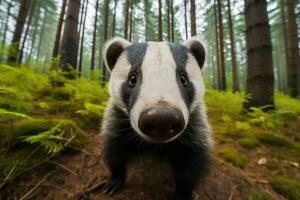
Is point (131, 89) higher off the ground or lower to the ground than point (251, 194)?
higher

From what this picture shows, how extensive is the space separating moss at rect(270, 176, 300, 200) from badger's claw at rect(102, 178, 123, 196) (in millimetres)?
1726

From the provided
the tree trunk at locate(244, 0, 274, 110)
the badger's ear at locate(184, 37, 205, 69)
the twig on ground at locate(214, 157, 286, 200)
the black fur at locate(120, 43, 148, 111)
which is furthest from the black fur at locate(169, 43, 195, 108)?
the tree trunk at locate(244, 0, 274, 110)

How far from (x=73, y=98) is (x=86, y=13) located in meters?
15.0

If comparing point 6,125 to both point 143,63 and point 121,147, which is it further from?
point 143,63

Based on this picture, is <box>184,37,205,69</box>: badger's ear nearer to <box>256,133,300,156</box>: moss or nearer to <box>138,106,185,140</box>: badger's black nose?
<box>138,106,185,140</box>: badger's black nose

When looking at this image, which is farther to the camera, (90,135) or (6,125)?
(90,135)

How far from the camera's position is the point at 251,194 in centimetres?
227

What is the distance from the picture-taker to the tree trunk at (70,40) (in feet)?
17.9

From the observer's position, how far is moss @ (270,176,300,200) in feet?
8.11

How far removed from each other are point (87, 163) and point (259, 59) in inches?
167

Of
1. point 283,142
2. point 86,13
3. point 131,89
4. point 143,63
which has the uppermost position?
point 86,13

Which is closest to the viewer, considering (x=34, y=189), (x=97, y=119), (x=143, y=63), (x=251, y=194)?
(x=143, y=63)

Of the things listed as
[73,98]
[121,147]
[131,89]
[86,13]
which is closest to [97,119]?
[73,98]

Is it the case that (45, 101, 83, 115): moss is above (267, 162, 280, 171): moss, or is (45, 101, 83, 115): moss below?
above
